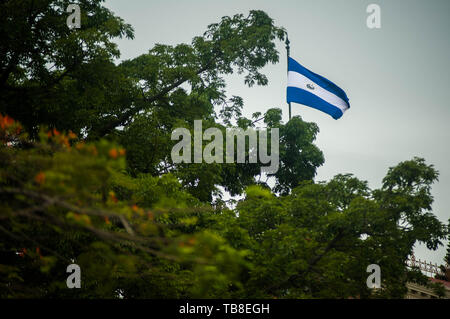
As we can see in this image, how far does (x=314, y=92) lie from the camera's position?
543 inches

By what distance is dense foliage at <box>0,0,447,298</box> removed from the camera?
4145 mm

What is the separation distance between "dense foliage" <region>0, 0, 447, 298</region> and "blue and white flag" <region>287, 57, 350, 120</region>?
216 cm

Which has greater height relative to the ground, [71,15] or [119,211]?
[71,15]

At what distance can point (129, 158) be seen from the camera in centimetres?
989

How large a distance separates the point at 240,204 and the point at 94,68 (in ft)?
16.2

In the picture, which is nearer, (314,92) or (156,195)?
(156,195)

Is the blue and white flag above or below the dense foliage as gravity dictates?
above

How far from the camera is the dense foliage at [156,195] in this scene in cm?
414

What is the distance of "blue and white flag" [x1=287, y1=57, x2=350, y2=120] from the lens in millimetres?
13688

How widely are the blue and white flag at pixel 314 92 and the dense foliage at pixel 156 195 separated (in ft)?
7.10

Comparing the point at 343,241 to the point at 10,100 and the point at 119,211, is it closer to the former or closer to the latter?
the point at 119,211

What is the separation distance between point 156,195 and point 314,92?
28.9ft

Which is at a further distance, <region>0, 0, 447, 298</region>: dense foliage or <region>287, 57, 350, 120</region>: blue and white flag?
<region>287, 57, 350, 120</region>: blue and white flag
